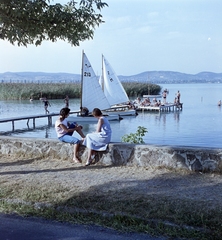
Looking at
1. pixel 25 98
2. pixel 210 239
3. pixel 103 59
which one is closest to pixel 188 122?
pixel 103 59

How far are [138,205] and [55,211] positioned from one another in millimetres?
1197

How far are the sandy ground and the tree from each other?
8.72 ft

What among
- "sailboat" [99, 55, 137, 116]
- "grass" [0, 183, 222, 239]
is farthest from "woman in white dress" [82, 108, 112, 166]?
"sailboat" [99, 55, 137, 116]

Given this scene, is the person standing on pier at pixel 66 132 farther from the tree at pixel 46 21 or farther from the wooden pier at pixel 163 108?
the wooden pier at pixel 163 108

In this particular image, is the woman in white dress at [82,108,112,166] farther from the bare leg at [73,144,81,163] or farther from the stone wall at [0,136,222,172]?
the bare leg at [73,144,81,163]

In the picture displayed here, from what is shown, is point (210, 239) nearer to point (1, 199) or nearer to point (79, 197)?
point (79, 197)

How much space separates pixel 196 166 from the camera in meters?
8.26

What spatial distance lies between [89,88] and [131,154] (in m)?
26.3

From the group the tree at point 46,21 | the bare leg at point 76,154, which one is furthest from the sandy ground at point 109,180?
the tree at point 46,21

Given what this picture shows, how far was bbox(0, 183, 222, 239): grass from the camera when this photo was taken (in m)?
5.27

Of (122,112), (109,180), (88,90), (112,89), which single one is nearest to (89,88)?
(88,90)

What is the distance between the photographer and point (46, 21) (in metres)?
8.82

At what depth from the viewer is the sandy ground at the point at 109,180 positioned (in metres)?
6.90

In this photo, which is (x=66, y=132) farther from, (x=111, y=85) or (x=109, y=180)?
(x=111, y=85)
